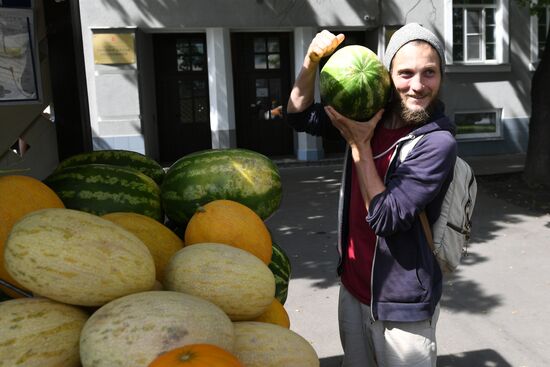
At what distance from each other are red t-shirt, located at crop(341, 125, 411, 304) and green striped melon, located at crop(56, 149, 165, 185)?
870mm

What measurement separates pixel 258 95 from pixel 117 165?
523 inches

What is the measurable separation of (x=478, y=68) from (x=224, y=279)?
15102mm

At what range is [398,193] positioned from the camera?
6.21 feet

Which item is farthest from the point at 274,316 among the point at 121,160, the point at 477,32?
the point at 477,32

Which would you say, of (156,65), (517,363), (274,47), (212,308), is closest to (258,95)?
(274,47)

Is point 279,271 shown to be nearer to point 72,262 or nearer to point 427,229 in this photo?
point 427,229

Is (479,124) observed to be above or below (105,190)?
below

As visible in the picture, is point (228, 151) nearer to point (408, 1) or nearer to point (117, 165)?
point (117, 165)

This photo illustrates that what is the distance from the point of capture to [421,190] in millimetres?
1887

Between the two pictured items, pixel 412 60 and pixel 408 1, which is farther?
pixel 408 1

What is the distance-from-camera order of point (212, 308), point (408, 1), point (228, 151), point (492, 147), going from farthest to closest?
point (492, 147)
point (408, 1)
point (228, 151)
point (212, 308)

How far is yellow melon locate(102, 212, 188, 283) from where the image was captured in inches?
62.1

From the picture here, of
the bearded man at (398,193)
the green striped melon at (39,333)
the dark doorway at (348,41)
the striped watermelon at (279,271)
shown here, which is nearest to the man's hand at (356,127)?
the bearded man at (398,193)

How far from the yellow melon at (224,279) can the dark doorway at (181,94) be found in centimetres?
1395
